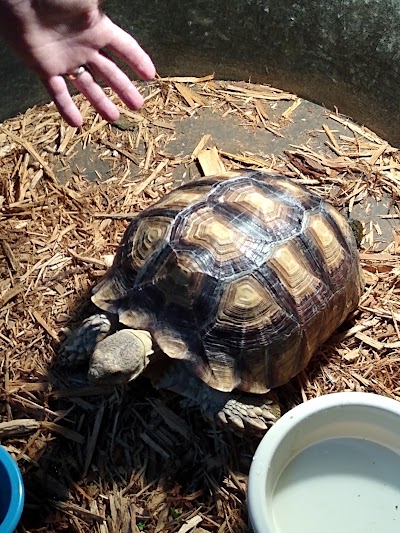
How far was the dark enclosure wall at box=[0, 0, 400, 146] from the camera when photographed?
3418mm

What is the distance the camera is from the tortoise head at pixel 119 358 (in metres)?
2.29

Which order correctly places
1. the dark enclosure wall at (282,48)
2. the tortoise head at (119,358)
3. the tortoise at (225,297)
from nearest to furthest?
1. the tortoise head at (119,358)
2. the tortoise at (225,297)
3. the dark enclosure wall at (282,48)

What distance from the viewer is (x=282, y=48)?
366cm

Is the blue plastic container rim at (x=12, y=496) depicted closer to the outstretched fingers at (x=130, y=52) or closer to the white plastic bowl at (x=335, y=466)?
the white plastic bowl at (x=335, y=466)

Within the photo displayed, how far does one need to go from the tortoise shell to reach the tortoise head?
0.24 feet

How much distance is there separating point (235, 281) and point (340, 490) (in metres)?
0.74

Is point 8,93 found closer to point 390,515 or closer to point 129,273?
point 129,273

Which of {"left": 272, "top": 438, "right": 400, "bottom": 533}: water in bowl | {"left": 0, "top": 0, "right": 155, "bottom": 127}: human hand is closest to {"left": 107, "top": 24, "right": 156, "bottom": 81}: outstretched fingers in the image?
{"left": 0, "top": 0, "right": 155, "bottom": 127}: human hand

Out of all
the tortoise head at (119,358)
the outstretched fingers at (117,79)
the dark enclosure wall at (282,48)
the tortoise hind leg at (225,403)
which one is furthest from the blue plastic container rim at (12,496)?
the dark enclosure wall at (282,48)

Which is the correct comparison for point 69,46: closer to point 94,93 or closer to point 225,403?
point 94,93

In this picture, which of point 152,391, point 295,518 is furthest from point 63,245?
point 295,518

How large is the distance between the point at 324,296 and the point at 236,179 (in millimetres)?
532

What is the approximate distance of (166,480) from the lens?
8.21 ft

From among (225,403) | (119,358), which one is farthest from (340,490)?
(119,358)
